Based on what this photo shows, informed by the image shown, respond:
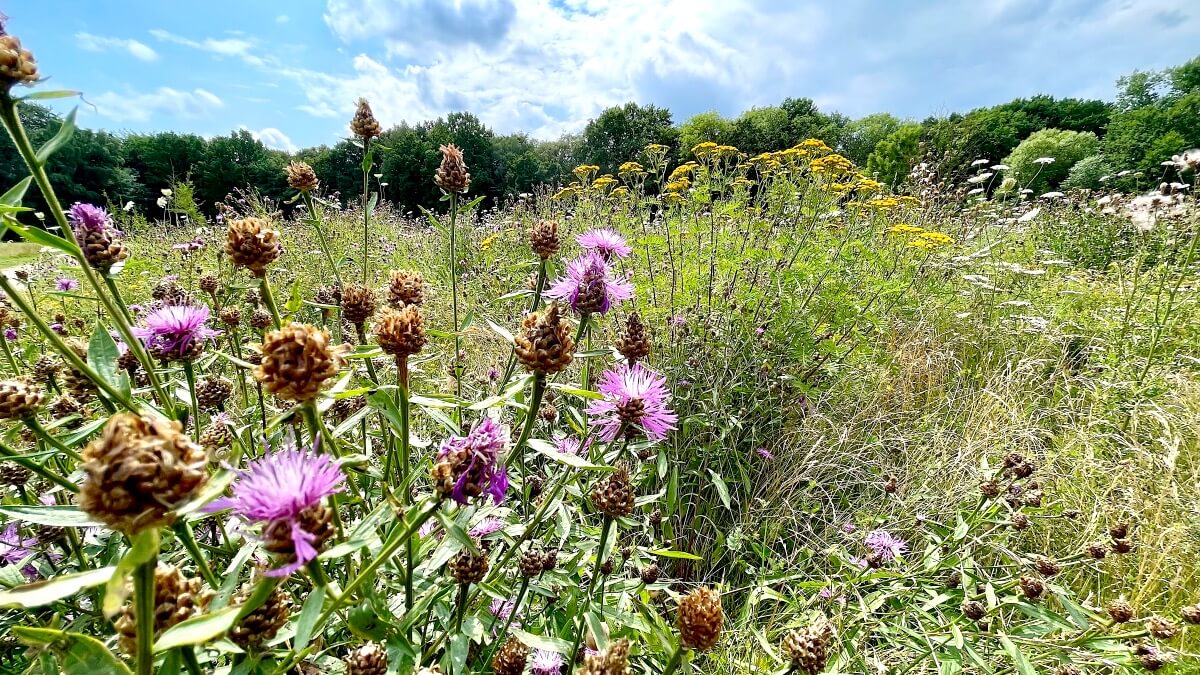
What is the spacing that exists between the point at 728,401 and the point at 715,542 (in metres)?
0.66

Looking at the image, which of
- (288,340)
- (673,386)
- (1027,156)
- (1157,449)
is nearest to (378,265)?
(673,386)

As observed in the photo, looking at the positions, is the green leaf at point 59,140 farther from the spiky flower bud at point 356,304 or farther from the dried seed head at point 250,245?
the spiky flower bud at point 356,304

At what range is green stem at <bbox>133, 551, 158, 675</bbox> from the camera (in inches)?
19.2

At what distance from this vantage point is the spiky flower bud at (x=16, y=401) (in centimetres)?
92

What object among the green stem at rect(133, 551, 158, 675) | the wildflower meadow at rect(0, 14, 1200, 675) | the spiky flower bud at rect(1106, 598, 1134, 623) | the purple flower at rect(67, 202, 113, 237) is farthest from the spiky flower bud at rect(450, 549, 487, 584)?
the spiky flower bud at rect(1106, 598, 1134, 623)

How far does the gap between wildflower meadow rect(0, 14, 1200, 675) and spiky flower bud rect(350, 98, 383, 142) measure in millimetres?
12

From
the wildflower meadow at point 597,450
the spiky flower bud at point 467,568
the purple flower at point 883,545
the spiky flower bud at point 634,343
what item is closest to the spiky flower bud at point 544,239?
the wildflower meadow at point 597,450

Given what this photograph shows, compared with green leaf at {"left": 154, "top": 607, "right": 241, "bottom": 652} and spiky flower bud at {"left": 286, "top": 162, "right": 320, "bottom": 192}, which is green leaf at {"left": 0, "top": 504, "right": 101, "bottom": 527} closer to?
green leaf at {"left": 154, "top": 607, "right": 241, "bottom": 652}

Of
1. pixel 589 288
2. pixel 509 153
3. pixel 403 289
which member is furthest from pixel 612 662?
pixel 509 153

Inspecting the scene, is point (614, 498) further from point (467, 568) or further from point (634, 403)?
point (467, 568)

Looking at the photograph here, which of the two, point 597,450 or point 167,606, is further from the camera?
point 597,450

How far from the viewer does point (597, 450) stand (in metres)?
1.52

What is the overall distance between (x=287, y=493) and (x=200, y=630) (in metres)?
0.15

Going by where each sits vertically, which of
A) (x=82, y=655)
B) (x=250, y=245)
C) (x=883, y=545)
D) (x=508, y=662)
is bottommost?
(x=883, y=545)
